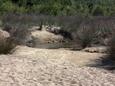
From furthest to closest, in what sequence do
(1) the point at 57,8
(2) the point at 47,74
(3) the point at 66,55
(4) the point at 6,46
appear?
(1) the point at 57,8
(3) the point at 66,55
(4) the point at 6,46
(2) the point at 47,74

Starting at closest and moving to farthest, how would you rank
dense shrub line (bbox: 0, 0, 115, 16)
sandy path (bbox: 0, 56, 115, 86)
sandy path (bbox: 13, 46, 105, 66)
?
sandy path (bbox: 0, 56, 115, 86) → sandy path (bbox: 13, 46, 105, 66) → dense shrub line (bbox: 0, 0, 115, 16)

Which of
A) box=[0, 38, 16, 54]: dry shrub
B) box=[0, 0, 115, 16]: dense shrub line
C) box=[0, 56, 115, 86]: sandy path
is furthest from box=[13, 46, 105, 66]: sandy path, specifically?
box=[0, 0, 115, 16]: dense shrub line

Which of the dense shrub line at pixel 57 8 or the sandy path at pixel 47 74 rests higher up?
the sandy path at pixel 47 74

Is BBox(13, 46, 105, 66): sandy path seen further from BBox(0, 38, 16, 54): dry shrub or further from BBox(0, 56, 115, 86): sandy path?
BBox(0, 56, 115, 86): sandy path

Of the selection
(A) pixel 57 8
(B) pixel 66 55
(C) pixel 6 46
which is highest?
(C) pixel 6 46

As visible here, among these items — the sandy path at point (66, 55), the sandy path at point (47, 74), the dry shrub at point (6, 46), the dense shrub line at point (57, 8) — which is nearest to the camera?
the sandy path at point (47, 74)

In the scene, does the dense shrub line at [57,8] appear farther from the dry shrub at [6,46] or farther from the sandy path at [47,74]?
the sandy path at [47,74]

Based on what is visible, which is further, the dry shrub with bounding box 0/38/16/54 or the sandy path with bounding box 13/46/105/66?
the dry shrub with bounding box 0/38/16/54

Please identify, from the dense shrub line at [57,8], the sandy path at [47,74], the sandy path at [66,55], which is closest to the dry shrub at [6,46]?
the sandy path at [66,55]

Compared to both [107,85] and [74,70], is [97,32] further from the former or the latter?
[107,85]

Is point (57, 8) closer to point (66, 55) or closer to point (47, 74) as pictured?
point (66, 55)

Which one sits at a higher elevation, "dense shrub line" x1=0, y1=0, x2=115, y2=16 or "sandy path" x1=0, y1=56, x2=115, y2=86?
"sandy path" x1=0, y1=56, x2=115, y2=86

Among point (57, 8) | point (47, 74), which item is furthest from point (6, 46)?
point (57, 8)

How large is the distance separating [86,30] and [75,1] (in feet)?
158
